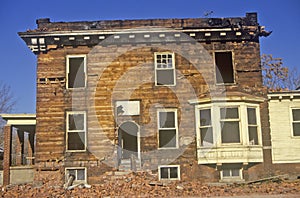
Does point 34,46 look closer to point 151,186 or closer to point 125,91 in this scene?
point 125,91

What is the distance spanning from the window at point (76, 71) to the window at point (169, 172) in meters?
5.58

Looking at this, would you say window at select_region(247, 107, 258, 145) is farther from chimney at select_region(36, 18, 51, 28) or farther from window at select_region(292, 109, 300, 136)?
chimney at select_region(36, 18, 51, 28)

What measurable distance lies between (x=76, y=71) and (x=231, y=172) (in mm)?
8904

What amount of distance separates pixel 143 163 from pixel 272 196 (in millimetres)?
6661

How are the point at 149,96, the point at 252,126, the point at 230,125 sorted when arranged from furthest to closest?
the point at 149,96 → the point at 252,126 → the point at 230,125

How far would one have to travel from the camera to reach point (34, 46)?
62.7ft

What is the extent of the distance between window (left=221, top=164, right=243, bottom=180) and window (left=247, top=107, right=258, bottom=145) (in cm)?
135

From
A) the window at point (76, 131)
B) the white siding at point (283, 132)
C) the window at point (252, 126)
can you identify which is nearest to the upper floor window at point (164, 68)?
the window at point (252, 126)

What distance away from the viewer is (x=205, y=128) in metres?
18.0

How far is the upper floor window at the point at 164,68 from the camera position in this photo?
62.0 ft

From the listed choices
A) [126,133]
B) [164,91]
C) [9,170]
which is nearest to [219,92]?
[164,91]

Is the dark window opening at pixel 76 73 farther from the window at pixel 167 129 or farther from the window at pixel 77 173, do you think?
the window at pixel 167 129

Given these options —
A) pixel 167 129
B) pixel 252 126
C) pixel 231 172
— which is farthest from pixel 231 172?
pixel 167 129

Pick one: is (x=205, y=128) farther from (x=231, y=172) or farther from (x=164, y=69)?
(x=164, y=69)
